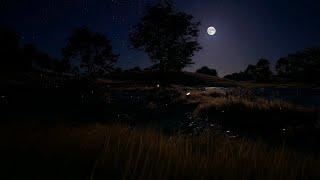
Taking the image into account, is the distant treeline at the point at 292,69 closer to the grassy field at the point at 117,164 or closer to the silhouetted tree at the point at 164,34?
the silhouetted tree at the point at 164,34

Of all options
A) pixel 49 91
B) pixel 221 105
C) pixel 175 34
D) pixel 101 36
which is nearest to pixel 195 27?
pixel 175 34

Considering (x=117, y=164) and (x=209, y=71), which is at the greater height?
(x=209, y=71)

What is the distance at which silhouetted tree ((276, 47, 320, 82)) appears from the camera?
79831mm

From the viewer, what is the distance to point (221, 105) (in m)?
15.3

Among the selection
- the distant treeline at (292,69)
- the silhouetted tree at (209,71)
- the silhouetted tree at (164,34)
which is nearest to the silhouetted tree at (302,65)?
the distant treeline at (292,69)

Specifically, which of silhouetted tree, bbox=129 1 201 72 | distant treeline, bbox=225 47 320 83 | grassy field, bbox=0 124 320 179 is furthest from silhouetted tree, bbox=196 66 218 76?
grassy field, bbox=0 124 320 179

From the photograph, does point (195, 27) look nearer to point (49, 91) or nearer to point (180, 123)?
point (49, 91)

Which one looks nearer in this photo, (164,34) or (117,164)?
(117,164)

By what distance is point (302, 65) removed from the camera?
100812mm

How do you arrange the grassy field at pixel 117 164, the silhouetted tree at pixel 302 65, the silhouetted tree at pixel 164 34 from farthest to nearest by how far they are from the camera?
the silhouetted tree at pixel 302 65, the silhouetted tree at pixel 164 34, the grassy field at pixel 117 164

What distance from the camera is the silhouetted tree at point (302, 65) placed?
262ft

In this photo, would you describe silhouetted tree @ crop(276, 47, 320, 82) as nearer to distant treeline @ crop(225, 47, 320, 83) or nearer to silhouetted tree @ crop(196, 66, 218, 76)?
distant treeline @ crop(225, 47, 320, 83)

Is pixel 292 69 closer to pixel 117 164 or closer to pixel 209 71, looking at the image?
pixel 209 71

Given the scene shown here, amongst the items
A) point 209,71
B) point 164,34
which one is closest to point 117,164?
point 164,34
